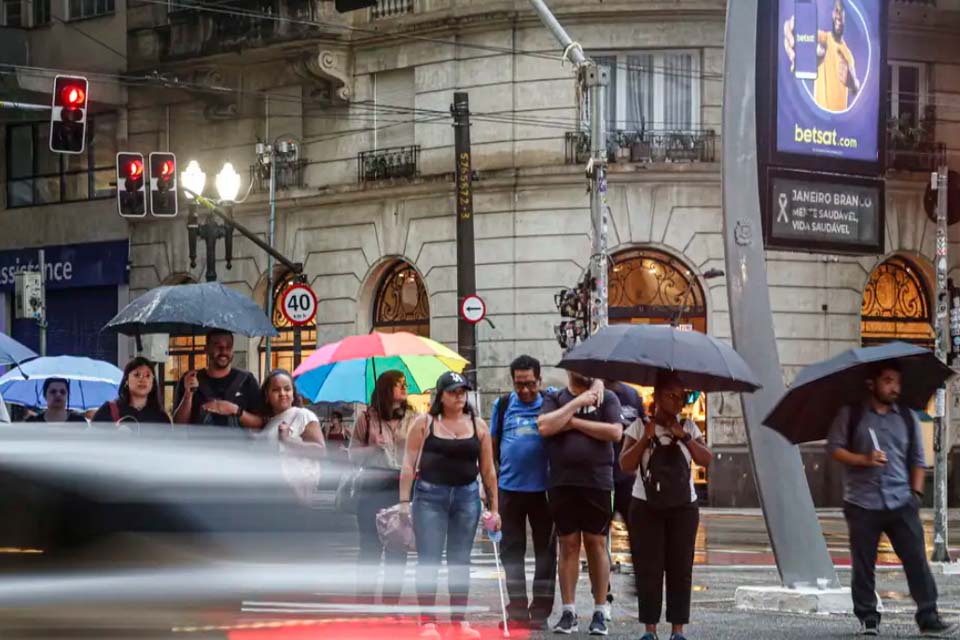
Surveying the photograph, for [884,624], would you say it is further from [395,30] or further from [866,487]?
[395,30]

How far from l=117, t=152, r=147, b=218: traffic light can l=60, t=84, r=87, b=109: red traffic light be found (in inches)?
101

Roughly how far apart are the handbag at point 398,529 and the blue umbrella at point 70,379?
1040 centimetres

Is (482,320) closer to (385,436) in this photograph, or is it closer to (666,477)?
(385,436)

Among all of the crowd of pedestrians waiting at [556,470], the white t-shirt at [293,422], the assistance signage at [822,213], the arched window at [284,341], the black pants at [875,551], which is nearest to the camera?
the crowd of pedestrians waiting at [556,470]

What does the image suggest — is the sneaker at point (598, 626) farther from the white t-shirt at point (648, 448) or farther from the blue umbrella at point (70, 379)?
the blue umbrella at point (70, 379)

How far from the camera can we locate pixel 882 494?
12.4m

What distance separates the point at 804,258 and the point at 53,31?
19.0m

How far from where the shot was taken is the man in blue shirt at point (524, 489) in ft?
43.2

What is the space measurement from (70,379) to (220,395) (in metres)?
10.2

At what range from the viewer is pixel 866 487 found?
12469mm

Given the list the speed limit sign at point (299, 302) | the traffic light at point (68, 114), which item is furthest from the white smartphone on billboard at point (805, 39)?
the speed limit sign at point (299, 302)

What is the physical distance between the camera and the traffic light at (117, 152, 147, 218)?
2809cm

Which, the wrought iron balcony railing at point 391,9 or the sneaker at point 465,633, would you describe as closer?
the sneaker at point 465,633

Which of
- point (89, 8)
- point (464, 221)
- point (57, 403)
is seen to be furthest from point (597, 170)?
Result: point (89, 8)
